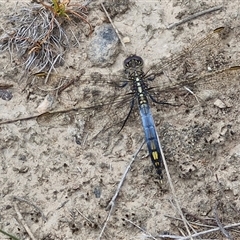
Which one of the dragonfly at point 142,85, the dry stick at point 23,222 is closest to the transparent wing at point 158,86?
the dragonfly at point 142,85

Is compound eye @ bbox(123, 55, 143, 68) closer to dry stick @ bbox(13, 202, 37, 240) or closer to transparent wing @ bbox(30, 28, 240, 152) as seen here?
transparent wing @ bbox(30, 28, 240, 152)

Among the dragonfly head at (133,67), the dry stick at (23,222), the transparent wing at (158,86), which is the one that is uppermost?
the dragonfly head at (133,67)

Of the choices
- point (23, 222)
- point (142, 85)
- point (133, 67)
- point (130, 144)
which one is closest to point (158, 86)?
point (142, 85)

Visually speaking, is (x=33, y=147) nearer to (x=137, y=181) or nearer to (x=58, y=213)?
(x=58, y=213)

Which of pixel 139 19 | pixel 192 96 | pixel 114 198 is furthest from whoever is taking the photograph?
pixel 139 19

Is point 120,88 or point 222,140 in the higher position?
point 120,88

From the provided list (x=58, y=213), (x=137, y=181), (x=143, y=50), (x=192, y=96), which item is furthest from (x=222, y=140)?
(x=58, y=213)

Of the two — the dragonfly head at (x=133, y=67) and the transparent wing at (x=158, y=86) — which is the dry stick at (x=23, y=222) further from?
the dragonfly head at (x=133, y=67)

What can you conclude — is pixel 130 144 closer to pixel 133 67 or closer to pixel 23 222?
pixel 133 67
